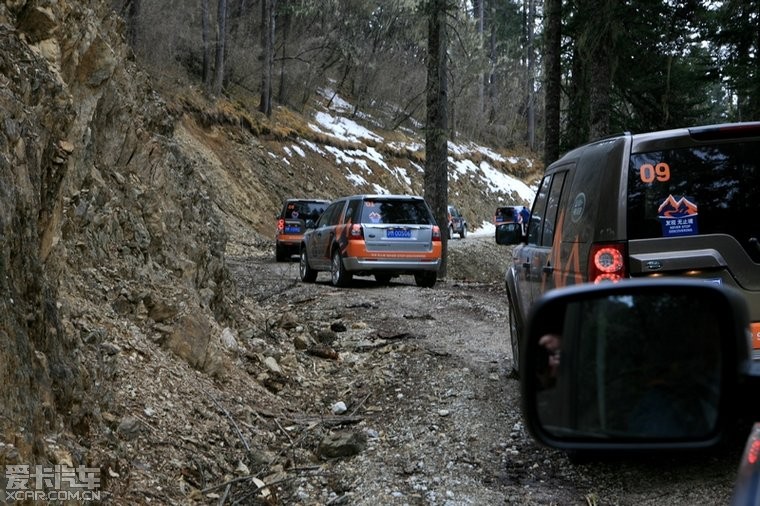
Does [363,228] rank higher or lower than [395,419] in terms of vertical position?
higher

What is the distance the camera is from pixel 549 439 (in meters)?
1.94

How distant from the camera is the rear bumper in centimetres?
1480

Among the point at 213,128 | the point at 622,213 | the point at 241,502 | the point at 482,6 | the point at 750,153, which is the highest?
the point at 482,6

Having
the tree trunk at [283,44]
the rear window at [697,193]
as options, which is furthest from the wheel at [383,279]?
the tree trunk at [283,44]

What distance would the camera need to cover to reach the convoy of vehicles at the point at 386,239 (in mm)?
14828

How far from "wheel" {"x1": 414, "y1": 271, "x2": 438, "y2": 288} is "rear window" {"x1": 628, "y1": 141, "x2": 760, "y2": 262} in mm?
10743

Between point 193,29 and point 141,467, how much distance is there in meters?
33.9

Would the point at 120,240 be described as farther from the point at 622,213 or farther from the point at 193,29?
the point at 193,29

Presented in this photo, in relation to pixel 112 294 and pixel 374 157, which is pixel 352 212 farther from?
pixel 374 157

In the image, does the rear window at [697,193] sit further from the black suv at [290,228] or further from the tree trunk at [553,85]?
the black suv at [290,228]

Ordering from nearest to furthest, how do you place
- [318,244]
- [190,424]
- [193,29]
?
[190,424]
[318,244]
[193,29]

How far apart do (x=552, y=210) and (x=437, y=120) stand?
543 inches

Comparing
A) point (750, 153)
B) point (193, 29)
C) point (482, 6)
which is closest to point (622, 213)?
point (750, 153)

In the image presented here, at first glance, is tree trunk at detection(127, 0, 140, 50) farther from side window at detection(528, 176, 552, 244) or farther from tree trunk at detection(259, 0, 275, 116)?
side window at detection(528, 176, 552, 244)
